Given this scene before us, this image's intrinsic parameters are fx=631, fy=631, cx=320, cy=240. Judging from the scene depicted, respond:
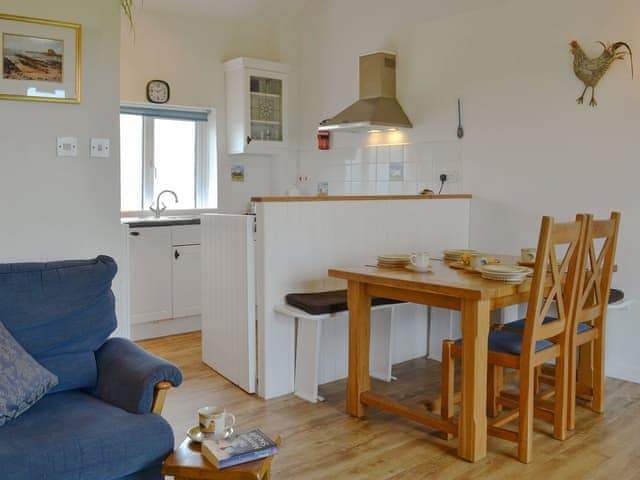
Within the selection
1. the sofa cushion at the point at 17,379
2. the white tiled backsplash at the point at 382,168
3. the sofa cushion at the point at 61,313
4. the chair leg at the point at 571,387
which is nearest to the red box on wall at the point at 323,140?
the white tiled backsplash at the point at 382,168

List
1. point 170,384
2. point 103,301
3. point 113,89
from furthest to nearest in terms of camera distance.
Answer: point 113,89 → point 103,301 → point 170,384

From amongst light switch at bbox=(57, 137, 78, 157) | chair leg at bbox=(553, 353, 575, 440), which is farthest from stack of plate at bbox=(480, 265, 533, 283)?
light switch at bbox=(57, 137, 78, 157)

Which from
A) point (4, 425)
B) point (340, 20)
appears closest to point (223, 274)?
point (4, 425)

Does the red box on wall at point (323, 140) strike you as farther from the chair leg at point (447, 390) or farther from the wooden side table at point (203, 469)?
the wooden side table at point (203, 469)

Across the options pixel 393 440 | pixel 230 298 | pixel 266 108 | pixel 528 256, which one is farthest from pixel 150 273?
pixel 528 256

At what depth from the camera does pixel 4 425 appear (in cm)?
203

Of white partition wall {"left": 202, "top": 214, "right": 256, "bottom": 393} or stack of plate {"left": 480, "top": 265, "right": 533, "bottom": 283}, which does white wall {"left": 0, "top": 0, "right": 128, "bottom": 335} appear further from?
stack of plate {"left": 480, "top": 265, "right": 533, "bottom": 283}

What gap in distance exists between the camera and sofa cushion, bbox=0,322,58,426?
2.06m

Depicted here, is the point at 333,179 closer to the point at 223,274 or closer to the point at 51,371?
the point at 223,274

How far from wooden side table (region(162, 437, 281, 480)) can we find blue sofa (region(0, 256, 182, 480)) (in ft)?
0.74

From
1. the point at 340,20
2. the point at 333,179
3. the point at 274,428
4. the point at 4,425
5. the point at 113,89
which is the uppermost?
the point at 340,20

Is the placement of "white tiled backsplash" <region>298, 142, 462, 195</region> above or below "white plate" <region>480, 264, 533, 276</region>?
above

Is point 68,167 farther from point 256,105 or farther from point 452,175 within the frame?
point 256,105

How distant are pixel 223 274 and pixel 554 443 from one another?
78.9 inches
